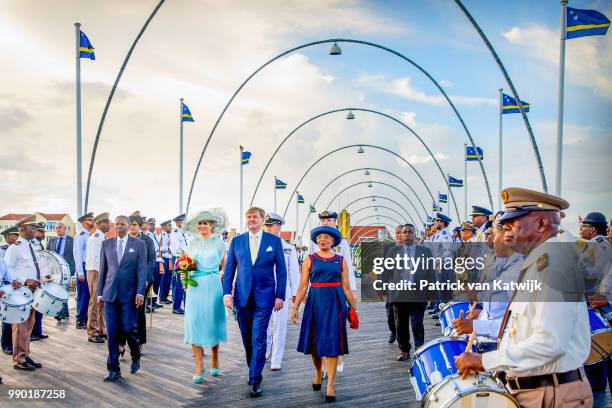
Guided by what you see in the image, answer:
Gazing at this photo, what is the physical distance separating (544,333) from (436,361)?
5.86 feet

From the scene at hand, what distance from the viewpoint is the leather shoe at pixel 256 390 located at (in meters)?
7.14

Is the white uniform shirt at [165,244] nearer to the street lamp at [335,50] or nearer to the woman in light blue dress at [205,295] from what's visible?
the woman in light blue dress at [205,295]

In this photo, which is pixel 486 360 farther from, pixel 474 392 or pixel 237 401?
pixel 237 401

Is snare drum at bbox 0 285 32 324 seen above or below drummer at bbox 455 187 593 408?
below

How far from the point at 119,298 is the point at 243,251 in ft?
6.76

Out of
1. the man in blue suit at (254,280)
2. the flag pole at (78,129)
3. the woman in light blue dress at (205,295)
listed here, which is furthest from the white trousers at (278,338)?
the flag pole at (78,129)

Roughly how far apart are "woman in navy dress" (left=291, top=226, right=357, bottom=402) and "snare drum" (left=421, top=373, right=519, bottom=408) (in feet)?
11.6

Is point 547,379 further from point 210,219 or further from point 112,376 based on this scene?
point 112,376

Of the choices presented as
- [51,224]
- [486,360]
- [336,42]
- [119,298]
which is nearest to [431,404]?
[486,360]

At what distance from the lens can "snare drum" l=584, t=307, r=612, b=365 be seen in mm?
5984

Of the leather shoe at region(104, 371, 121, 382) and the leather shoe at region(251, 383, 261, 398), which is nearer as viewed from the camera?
the leather shoe at region(251, 383, 261, 398)

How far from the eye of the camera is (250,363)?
7.54 m

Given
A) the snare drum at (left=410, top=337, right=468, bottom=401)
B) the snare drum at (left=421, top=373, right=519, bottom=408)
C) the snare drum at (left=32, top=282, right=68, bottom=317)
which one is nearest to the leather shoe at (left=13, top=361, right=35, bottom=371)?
the snare drum at (left=32, top=282, right=68, bottom=317)

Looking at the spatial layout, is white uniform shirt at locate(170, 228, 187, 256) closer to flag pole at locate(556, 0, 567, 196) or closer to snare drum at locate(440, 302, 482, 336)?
flag pole at locate(556, 0, 567, 196)
